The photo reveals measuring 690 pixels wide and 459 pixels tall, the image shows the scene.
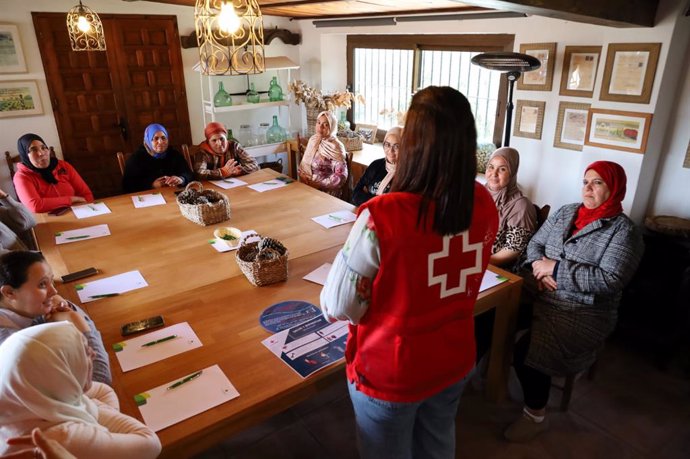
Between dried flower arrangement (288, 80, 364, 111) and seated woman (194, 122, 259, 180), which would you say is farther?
dried flower arrangement (288, 80, 364, 111)

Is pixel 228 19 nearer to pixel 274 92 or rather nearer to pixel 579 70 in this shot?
pixel 579 70

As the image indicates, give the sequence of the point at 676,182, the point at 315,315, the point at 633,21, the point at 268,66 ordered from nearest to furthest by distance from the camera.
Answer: the point at 315,315, the point at 633,21, the point at 676,182, the point at 268,66

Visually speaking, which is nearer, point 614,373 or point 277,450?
point 277,450

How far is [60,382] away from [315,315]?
842 mm

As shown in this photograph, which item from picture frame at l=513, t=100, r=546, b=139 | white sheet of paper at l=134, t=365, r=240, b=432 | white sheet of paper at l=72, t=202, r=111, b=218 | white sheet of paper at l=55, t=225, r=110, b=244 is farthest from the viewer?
picture frame at l=513, t=100, r=546, b=139

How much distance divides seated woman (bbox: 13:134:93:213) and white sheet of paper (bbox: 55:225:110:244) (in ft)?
1.52

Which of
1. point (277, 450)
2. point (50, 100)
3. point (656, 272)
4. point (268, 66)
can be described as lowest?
point (277, 450)

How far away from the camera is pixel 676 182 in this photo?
271 centimetres

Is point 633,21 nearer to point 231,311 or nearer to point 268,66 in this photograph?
point 231,311

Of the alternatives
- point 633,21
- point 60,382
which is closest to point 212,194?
point 60,382

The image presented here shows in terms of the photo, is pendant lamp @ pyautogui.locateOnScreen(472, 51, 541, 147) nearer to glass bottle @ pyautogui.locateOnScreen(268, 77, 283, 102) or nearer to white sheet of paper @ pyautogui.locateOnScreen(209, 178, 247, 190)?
white sheet of paper @ pyautogui.locateOnScreen(209, 178, 247, 190)

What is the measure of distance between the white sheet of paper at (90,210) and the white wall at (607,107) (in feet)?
9.18

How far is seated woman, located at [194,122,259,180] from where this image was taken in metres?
3.40

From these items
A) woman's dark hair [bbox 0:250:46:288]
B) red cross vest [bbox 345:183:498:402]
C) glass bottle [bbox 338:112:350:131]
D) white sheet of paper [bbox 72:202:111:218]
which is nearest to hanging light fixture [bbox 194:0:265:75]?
woman's dark hair [bbox 0:250:46:288]
